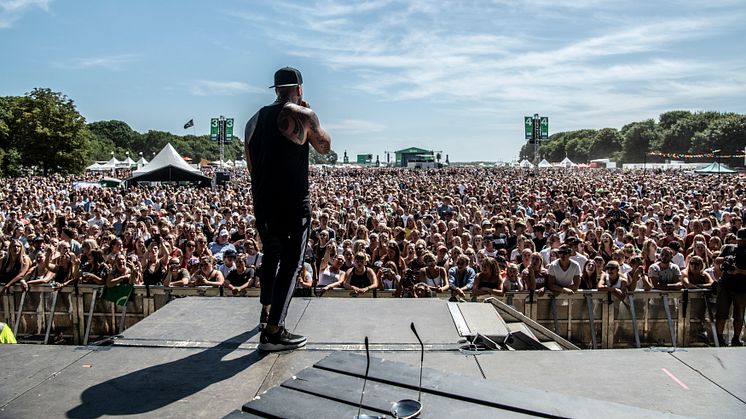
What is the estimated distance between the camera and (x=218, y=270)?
28.2ft

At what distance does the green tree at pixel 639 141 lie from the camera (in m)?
123

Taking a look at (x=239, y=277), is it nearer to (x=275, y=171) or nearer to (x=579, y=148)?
(x=275, y=171)

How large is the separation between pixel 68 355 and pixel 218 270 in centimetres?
531

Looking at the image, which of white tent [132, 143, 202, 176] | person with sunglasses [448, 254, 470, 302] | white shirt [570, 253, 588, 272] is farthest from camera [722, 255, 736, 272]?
white tent [132, 143, 202, 176]

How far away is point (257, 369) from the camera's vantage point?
3.19 metres

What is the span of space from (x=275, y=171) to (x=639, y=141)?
135m

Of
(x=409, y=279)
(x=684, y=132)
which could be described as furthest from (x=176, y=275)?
(x=684, y=132)

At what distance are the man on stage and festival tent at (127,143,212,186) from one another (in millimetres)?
27595

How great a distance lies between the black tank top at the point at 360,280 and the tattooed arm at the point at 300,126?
190 inches

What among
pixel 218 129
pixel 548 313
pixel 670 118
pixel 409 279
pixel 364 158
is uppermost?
pixel 670 118

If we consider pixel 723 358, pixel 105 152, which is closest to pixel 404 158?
pixel 105 152

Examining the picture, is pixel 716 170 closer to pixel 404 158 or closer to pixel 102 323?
pixel 102 323

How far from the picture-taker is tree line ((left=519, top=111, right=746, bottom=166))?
93.3 meters

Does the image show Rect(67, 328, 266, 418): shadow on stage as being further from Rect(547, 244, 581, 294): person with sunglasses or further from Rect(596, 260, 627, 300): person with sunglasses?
Rect(596, 260, 627, 300): person with sunglasses
